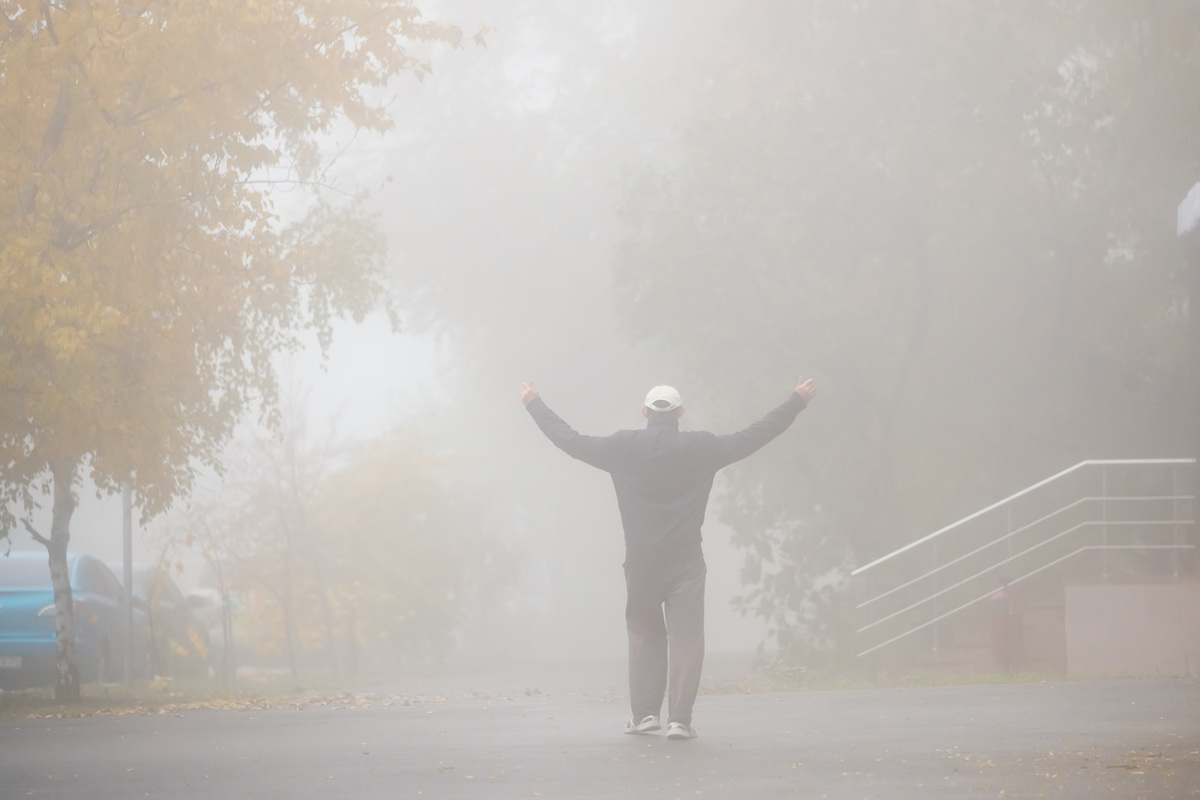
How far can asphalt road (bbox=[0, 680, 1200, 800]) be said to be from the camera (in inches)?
298

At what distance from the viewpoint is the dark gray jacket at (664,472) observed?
9492 millimetres

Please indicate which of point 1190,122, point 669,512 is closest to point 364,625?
point 1190,122

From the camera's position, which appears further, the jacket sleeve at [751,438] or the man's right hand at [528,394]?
the man's right hand at [528,394]

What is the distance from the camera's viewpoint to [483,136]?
39.7 m

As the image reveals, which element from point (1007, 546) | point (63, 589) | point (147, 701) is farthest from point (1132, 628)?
point (63, 589)

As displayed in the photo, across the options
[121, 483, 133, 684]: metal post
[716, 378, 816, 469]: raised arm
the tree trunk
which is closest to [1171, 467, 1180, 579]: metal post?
[716, 378, 816, 469]: raised arm

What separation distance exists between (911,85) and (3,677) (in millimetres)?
14123

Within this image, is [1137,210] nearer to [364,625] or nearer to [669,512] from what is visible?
[669,512]

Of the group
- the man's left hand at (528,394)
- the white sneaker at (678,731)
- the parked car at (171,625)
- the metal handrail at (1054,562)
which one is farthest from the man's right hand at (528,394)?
the parked car at (171,625)

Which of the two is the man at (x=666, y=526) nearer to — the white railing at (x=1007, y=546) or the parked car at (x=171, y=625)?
the white railing at (x=1007, y=546)

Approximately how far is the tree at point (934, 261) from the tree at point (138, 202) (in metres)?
7.97

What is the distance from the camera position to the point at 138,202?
49.2ft

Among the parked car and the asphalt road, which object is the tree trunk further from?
the parked car

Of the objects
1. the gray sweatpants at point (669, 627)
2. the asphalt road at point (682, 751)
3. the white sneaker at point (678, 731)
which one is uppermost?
the gray sweatpants at point (669, 627)
